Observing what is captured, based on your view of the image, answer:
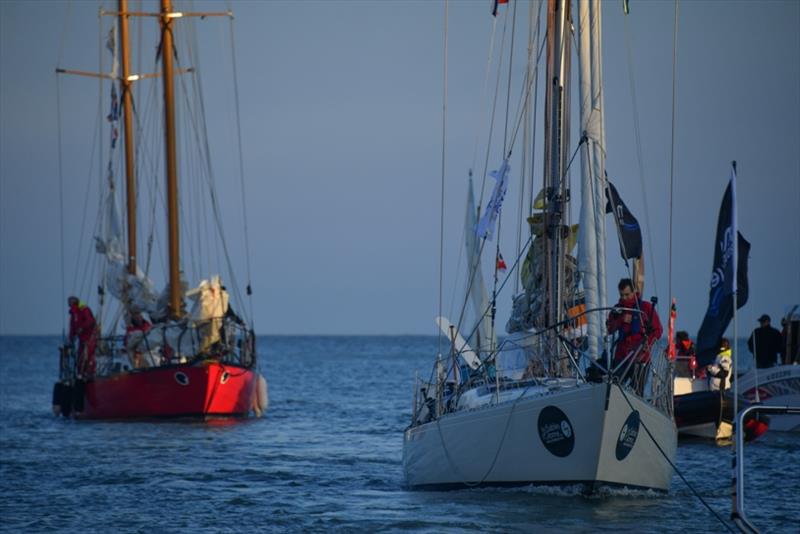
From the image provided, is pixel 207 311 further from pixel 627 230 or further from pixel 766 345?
pixel 627 230

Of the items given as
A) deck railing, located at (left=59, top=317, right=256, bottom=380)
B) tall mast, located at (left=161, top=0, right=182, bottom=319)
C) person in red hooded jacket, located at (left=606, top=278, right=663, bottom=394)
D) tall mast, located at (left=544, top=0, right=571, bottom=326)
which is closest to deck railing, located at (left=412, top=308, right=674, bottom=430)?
person in red hooded jacket, located at (left=606, top=278, right=663, bottom=394)

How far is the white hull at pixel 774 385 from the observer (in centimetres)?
2744

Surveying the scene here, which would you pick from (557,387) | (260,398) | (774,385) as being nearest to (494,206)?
(557,387)

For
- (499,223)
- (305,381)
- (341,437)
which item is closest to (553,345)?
(499,223)

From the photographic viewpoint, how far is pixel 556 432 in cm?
1574

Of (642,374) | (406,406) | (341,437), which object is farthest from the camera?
(406,406)

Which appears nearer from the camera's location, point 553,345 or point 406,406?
point 553,345

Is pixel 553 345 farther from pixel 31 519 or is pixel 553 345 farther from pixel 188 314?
pixel 188 314

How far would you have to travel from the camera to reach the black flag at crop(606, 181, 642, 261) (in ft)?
62.1

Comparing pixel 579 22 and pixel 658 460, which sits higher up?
pixel 579 22

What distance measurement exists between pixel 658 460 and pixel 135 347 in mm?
19240

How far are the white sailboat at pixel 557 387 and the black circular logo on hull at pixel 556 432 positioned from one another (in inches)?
0.5

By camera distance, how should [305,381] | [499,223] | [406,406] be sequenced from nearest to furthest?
[499,223], [406,406], [305,381]

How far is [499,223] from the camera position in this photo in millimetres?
20641
